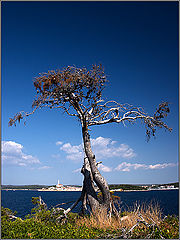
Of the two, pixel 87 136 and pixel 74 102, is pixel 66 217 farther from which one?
pixel 74 102

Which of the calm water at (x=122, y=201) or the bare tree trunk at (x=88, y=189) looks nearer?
the bare tree trunk at (x=88, y=189)

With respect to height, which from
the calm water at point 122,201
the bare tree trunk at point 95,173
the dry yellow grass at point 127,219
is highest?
the bare tree trunk at point 95,173

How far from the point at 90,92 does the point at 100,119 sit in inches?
51.7

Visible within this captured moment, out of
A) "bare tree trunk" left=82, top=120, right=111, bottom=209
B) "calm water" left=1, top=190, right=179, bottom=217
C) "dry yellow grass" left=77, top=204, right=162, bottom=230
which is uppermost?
"bare tree trunk" left=82, top=120, right=111, bottom=209

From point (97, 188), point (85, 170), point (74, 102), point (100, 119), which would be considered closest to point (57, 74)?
point (74, 102)

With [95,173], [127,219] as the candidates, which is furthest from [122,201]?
[95,173]

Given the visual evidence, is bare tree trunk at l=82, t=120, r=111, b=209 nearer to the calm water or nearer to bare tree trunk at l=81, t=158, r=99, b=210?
bare tree trunk at l=81, t=158, r=99, b=210

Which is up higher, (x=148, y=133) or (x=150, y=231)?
(x=148, y=133)

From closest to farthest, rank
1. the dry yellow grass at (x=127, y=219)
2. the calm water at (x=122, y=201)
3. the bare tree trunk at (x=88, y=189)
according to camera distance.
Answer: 1. the dry yellow grass at (x=127, y=219)
2. the bare tree trunk at (x=88, y=189)
3. the calm water at (x=122, y=201)

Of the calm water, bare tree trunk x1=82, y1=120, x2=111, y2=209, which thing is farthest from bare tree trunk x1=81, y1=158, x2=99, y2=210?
the calm water

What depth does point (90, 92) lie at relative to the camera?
8.74m

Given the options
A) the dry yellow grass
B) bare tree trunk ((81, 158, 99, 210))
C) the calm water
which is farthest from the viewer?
the calm water

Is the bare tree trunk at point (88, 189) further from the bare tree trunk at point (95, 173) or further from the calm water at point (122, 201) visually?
the calm water at point (122, 201)

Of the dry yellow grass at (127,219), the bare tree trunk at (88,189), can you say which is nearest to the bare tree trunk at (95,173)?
the bare tree trunk at (88,189)
